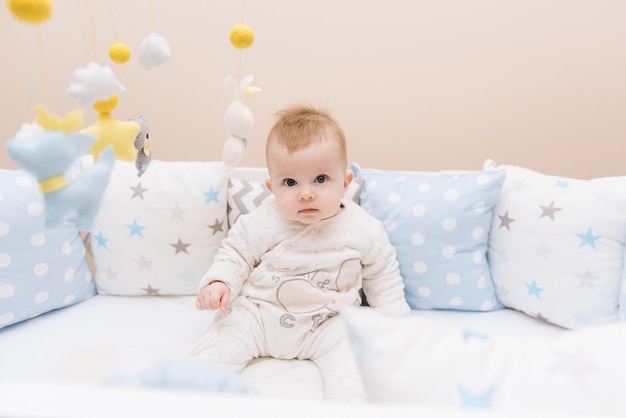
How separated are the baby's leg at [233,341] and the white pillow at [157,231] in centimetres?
23

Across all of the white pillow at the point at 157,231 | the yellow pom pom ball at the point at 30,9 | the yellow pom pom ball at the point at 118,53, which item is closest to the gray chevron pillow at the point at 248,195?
the white pillow at the point at 157,231

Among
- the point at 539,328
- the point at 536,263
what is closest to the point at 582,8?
the point at 536,263

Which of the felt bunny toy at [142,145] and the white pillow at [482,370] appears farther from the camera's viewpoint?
the felt bunny toy at [142,145]

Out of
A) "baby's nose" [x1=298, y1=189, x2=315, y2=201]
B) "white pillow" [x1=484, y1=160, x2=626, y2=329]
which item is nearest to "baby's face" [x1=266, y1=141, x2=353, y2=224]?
"baby's nose" [x1=298, y1=189, x2=315, y2=201]

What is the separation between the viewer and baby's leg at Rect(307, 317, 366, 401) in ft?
2.87

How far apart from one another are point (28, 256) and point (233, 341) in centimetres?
49

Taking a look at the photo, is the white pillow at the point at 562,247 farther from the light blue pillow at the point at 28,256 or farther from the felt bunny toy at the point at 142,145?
the light blue pillow at the point at 28,256

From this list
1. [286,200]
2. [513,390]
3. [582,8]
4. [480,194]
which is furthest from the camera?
[582,8]

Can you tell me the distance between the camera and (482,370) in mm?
497

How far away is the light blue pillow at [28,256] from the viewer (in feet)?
3.38

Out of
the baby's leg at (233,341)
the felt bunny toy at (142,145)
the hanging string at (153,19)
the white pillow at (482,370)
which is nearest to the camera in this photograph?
the white pillow at (482,370)

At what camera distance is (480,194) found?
1120 millimetres

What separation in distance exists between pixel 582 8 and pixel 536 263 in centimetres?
83

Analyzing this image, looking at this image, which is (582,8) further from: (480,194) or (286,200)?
(286,200)
